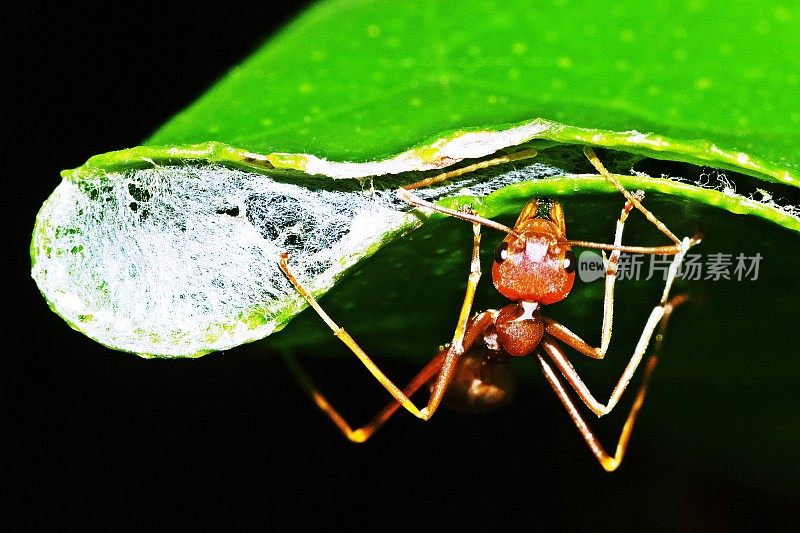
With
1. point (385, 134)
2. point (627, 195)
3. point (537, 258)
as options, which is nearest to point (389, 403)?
point (537, 258)

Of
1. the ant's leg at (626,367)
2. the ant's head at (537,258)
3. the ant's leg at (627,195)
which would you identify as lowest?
the ant's leg at (626,367)

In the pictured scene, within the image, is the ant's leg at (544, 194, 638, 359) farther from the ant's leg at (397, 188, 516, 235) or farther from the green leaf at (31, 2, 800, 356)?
the ant's leg at (397, 188, 516, 235)

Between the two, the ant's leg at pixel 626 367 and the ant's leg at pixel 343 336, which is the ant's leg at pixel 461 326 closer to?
the ant's leg at pixel 343 336

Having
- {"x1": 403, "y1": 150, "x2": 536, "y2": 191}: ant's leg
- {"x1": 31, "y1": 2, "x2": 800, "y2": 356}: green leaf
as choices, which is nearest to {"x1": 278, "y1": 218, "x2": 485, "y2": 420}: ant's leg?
{"x1": 31, "y1": 2, "x2": 800, "y2": 356}: green leaf

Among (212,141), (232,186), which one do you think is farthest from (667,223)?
(212,141)

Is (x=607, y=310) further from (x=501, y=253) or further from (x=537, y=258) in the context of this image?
(x=501, y=253)

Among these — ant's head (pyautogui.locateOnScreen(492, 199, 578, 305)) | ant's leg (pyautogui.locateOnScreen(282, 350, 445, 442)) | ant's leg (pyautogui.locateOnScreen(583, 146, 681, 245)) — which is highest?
ant's leg (pyautogui.locateOnScreen(583, 146, 681, 245))

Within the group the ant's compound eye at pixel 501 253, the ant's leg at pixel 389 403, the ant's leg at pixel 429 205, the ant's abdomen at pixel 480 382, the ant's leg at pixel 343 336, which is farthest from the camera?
the ant's abdomen at pixel 480 382

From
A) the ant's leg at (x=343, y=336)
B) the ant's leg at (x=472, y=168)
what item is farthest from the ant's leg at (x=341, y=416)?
the ant's leg at (x=472, y=168)
